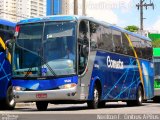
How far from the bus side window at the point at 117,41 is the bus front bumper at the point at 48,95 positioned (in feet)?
15.8

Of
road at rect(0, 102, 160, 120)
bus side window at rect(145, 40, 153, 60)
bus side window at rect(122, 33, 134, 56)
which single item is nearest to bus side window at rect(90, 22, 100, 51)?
road at rect(0, 102, 160, 120)

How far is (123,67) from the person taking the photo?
2319 centimetres

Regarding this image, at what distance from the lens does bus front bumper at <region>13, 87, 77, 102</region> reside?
17953mm

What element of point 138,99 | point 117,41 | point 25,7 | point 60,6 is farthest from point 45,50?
point 60,6

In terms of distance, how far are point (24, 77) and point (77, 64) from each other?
1.95m

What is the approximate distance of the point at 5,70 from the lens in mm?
20562

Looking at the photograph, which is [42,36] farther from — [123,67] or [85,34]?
[123,67]

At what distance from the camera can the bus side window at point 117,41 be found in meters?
22.3

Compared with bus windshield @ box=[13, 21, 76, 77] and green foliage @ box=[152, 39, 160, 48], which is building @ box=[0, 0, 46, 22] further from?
green foliage @ box=[152, 39, 160, 48]

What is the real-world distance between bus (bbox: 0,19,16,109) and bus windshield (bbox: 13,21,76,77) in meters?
1.49

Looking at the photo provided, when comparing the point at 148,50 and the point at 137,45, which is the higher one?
the point at 137,45

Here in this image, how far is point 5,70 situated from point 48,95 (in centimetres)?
325

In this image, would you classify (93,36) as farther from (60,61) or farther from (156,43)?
(156,43)

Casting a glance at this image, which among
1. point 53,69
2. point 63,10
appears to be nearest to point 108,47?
point 53,69
